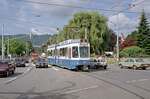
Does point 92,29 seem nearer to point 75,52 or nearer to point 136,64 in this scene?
point 136,64

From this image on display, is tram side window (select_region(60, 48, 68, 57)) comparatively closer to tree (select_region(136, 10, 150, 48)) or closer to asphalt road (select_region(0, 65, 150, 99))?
asphalt road (select_region(0, 65, 150, 99))

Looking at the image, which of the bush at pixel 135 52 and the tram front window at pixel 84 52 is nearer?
the tram front window at pixel 84 52

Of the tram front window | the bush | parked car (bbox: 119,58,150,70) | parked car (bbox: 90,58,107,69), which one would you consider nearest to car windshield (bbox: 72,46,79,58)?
the tram front window

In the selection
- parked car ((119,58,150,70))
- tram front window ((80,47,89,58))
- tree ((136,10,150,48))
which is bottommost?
→ parked car ((119,58,150,70))

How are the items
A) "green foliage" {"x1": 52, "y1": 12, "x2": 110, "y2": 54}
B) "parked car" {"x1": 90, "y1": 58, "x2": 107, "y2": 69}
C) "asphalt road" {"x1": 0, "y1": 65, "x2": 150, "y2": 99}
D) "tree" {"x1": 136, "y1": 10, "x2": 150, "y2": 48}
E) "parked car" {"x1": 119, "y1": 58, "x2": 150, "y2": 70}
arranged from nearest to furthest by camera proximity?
"asphalt road" {"x1": 0, "y1": 65, "x2": 150, "y2": 99}, "parked car" {"x1": 119, "y1": 58, "x2": 150, "y2": 70}, "parked car" {"x1": 90, "y1": 58, "x2": 107, "y2": 69}, "green foliage" {"x1": 52, "y1": 12, "x2": 110, "y2": 54}, "tree" {"x1": 136, "y1": 10, "x2": 150, "y2": 48}

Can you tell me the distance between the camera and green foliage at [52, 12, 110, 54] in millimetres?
48188

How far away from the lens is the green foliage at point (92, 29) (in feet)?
158

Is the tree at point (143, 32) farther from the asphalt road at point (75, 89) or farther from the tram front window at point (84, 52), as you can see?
the asphalt road at point (75, 89)

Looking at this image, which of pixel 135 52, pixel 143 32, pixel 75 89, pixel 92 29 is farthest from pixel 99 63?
pixel 143 32

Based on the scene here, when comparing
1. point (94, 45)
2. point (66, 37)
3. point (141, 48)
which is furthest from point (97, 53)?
point (141, 48)

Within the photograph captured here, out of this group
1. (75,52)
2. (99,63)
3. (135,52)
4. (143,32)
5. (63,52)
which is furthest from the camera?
(143,32)

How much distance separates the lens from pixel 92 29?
48.4 metres

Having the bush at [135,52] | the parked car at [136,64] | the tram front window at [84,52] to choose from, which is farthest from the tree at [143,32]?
the tram front window at [84,52]

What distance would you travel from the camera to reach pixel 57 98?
28.6 feet
